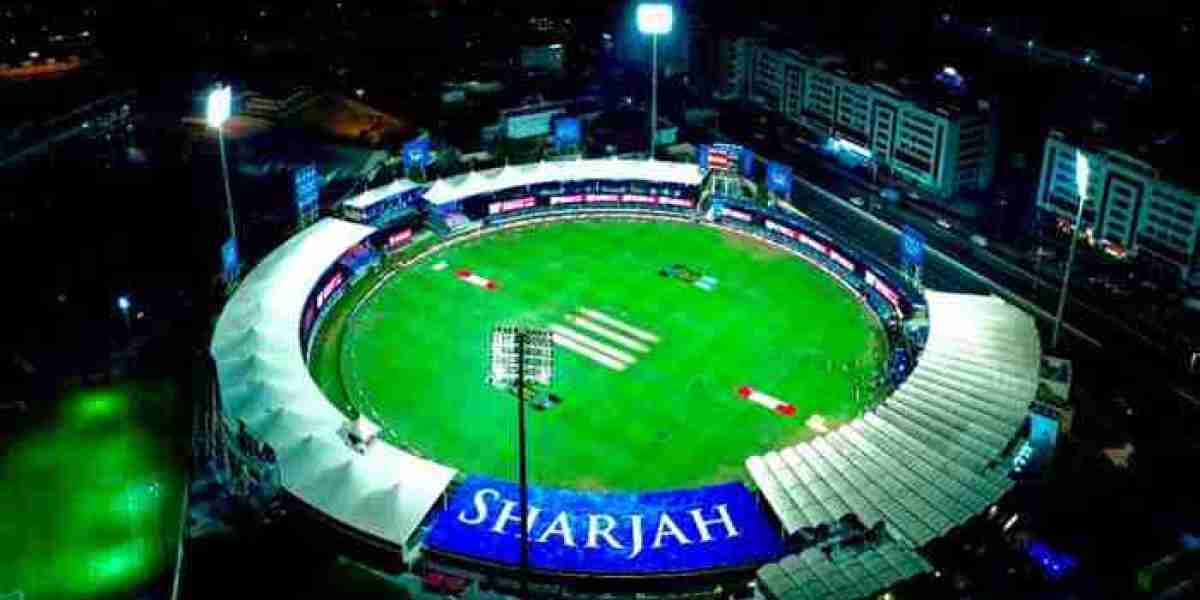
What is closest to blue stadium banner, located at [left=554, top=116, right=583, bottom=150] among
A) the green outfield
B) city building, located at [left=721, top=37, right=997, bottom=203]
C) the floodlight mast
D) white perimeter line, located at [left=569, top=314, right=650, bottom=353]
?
the green outfield

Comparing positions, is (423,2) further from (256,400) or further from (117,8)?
(256,400)

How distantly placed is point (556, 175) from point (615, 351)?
2296cm

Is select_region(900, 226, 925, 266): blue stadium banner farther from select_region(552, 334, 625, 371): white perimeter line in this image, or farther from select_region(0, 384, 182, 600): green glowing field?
select_region(0, 384, 182, 600): green glowing field

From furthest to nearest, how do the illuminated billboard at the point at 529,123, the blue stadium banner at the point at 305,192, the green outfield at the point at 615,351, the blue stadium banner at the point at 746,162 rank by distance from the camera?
1. the illuminated billboard at the point at 529,123
2. the blue stadium banner at the point at 746,162
3. the blue stadium banner at the point at 305,192
4. the green outfield at the point at 615,351

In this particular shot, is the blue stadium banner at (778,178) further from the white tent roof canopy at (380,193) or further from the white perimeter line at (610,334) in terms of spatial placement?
the white tent roof canopy at (380,193)

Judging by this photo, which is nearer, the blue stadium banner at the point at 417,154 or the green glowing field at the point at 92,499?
the green glowing field at the point at 92,499

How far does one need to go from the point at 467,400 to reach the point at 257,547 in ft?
60.6

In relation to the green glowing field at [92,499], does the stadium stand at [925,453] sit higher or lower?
higher

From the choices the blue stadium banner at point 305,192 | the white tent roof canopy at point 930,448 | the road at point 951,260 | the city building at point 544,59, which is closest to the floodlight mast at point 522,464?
the white tent roof canopy at point 930,448

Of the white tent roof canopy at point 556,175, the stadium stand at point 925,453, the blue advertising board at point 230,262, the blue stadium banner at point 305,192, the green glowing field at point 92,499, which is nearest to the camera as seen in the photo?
the stadium stand at point 925,453

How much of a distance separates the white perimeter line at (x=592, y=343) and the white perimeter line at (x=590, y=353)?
1.07ft

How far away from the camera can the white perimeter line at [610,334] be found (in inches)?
2744

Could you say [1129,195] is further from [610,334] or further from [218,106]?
[218,106]

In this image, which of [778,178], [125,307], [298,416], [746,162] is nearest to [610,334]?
[778,178]
